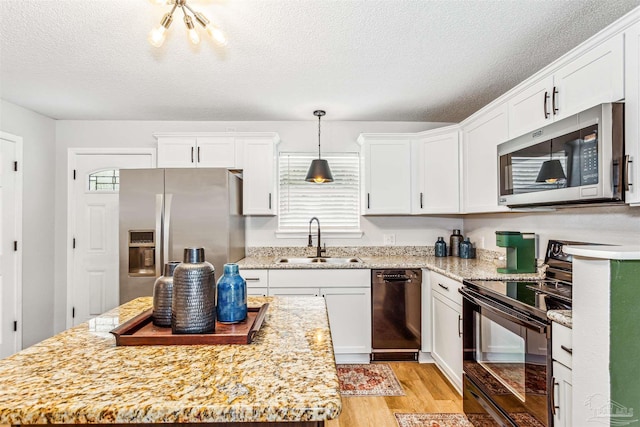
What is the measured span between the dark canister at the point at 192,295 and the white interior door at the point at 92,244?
121 inches

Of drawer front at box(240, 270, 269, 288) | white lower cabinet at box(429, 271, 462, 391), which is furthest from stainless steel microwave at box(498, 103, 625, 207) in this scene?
drawer front at box(240, 270, 269, 288)

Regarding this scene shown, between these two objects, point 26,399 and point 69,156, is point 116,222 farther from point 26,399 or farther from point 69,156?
point 26,399

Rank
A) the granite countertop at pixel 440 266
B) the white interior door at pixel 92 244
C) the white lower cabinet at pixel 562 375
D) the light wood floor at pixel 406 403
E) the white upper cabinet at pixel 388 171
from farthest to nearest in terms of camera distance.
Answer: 1. the white interior door at pixel 92 244
2. the white upper cabinet at pixel 388 171
3. the granite countertop at pixel 440 266
4. the light wood floor at pixel 406 403
5. the white lower cabinet at pixel 562 375

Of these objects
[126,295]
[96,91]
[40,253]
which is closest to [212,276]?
[126,295]

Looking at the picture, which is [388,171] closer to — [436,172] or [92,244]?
[436,172]

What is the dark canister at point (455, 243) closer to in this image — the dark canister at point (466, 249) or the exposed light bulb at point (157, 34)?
the dark canister at point (466, 249)

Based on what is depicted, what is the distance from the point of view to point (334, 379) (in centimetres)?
90

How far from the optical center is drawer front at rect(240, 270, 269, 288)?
3.08 meters

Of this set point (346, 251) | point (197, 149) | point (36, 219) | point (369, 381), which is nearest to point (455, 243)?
point (346, 251)

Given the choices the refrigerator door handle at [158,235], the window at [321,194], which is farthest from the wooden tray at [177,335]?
the window at [321,194]

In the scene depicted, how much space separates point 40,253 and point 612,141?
15.0 ft

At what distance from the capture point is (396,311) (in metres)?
3.10

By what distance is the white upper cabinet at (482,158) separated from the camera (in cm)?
260

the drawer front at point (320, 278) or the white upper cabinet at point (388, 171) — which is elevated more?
the white upper cabinet at point (388, 171)
